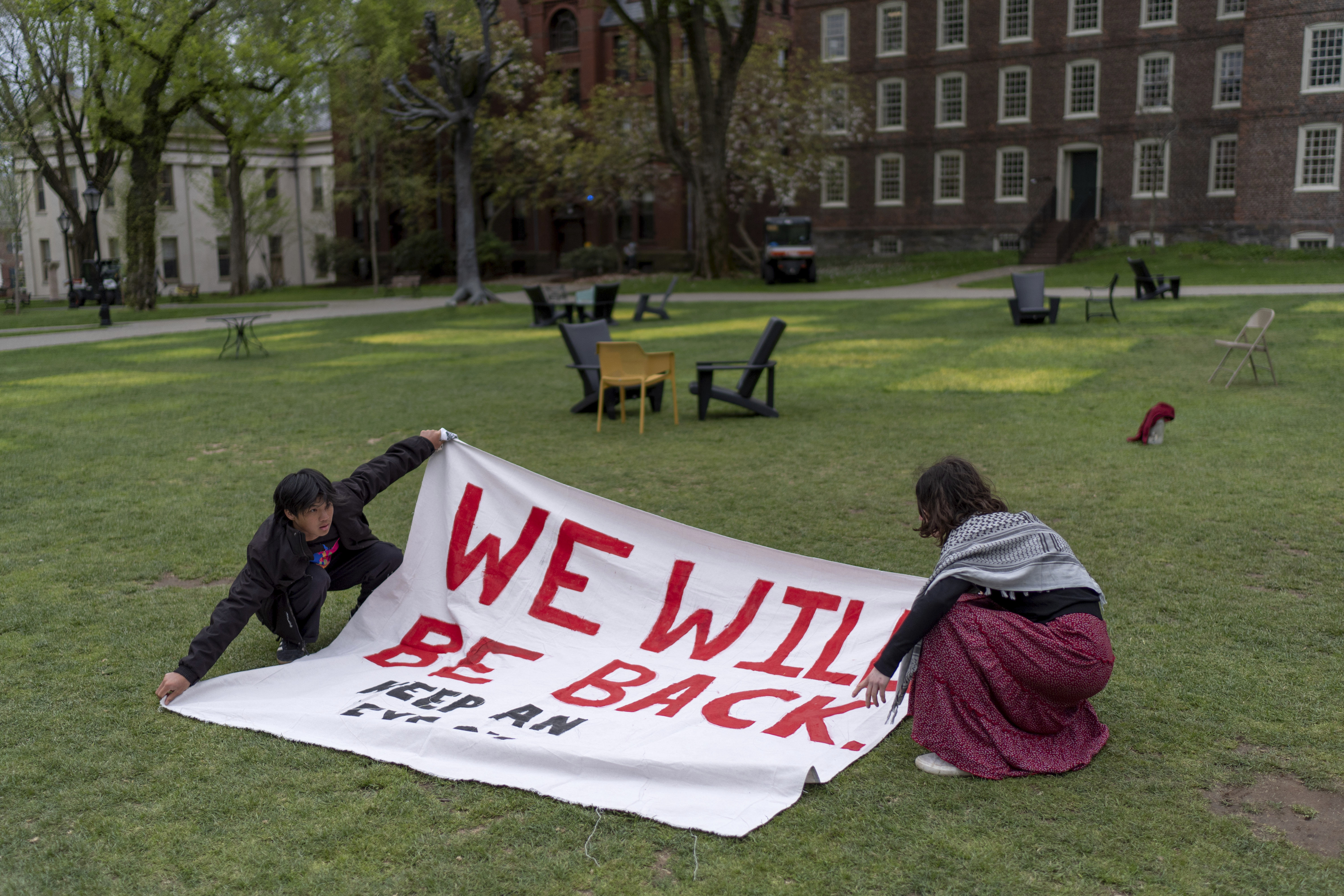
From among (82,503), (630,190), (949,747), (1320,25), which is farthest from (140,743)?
(1320,25)

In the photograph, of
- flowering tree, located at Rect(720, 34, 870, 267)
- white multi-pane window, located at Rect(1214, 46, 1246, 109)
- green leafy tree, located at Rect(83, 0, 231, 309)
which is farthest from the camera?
flowering tree, located at Rect(720, 34, 870, 267)

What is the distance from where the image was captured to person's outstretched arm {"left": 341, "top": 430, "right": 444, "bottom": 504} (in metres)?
5.48

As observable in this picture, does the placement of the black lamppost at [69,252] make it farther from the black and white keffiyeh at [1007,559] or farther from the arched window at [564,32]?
the black and white keffiyeh at [1007,559]

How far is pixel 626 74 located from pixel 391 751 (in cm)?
4956

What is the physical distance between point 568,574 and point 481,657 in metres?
0.61

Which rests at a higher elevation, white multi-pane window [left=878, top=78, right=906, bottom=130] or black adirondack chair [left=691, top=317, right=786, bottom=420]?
white multi-pane window [left=878, top=78, right=906, bottom=130]

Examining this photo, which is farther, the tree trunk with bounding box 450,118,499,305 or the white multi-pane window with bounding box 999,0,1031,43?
the white multi-pane window with bounding box 999,0,1031,43

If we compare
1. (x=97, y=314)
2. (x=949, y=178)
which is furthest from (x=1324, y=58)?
(x=97, y=314)

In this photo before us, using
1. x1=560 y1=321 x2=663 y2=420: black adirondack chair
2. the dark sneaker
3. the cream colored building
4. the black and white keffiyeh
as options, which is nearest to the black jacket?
the dark sneaker

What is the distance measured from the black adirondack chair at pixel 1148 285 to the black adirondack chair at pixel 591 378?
1717 centimetres

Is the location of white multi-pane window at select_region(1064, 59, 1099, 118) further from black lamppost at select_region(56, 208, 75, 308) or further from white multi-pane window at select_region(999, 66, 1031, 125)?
black lamppost at select_region(56, 208, 75, 308)

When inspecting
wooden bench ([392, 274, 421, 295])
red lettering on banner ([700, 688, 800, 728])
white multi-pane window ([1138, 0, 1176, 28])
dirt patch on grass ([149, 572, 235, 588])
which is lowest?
dirt patch on grass ([149, 572, 235, 588])

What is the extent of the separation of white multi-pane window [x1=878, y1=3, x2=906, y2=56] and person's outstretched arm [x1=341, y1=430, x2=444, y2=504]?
47167 millimetres

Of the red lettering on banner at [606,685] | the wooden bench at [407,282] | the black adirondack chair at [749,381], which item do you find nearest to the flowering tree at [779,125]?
the wooden bench at [407,282]
